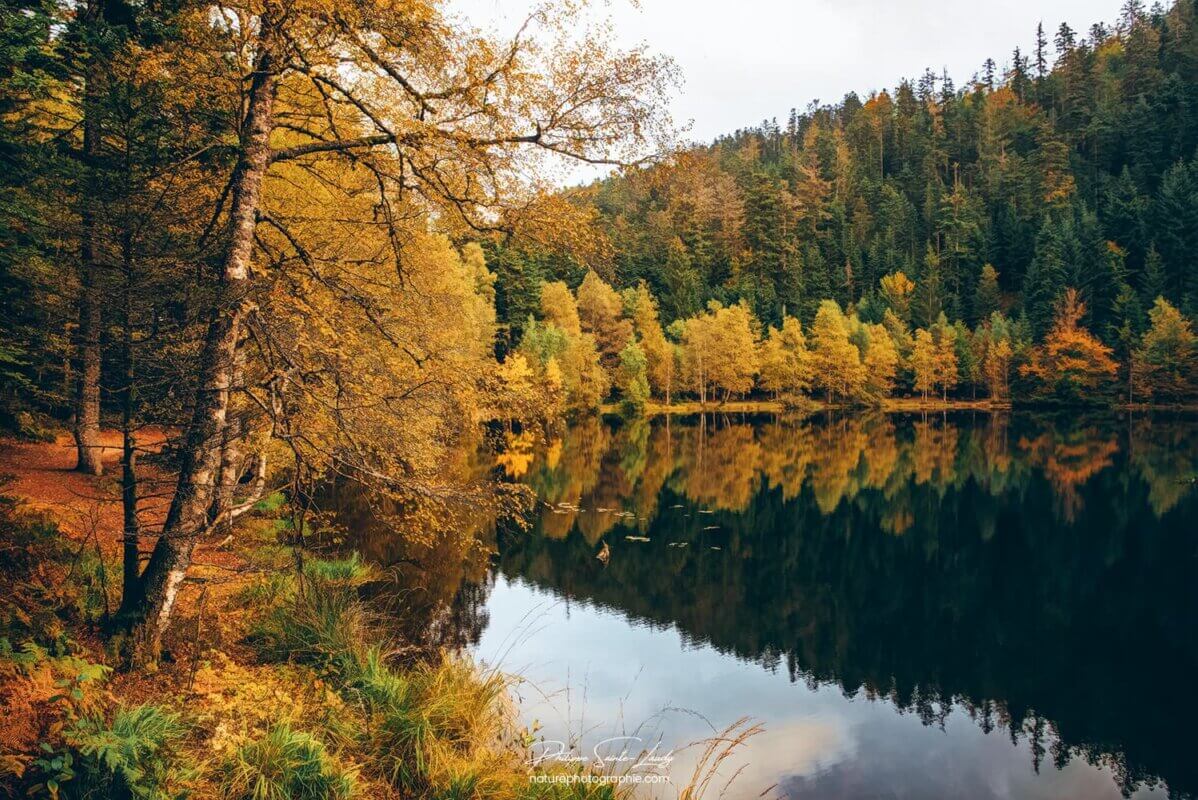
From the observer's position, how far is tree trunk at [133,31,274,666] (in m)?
→ 6.12

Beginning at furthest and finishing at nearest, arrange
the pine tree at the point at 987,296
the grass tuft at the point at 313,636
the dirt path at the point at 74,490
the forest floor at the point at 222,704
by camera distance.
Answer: the pine tree at the point at 987,296 → the dirt path at the point at 74,490 → the grass tuft at the point at 313,636 → the forest floor at the point at 222,704

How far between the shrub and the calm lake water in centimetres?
213

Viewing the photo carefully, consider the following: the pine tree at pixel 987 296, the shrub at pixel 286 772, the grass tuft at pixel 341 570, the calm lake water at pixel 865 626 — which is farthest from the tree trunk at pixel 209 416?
the pine tree at pixel 987 296

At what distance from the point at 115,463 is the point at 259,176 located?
1377cm

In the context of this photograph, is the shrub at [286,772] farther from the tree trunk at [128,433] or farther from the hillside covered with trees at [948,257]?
the hillside covered with trees at [948,257]

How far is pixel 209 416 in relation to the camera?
6203 mm

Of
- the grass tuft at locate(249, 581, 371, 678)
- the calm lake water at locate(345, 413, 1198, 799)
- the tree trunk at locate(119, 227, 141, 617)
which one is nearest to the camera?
the tree trunk at locate(119, 227, 141, 617)

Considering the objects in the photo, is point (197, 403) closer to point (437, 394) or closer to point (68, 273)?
point (437, 394)

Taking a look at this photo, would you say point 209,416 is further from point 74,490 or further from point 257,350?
point 74,490

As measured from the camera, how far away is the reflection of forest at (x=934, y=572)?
1152cm

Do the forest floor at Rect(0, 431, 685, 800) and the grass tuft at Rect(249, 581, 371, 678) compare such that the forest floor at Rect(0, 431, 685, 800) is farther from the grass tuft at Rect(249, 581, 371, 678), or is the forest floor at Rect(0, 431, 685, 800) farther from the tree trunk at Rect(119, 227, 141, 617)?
the tree trunk at Rect(119, 227, 141, 617)

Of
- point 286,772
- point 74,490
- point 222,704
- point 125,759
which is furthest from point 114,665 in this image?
point 74,490

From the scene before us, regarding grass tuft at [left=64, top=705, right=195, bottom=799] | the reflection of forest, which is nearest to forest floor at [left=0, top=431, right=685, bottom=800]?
grass tuft at [left=64, top=705, right=195, bottom=799]

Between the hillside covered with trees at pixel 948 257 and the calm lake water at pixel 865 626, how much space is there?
88.5 feet
